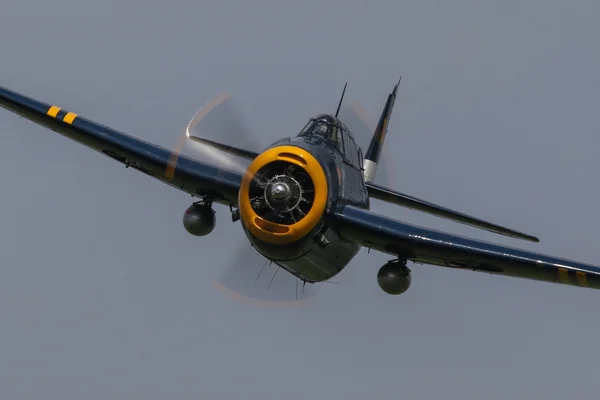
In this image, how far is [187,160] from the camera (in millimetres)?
25891

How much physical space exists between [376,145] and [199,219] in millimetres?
8777

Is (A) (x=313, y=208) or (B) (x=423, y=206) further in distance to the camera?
(B) (x=423, y=206)

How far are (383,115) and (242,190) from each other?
12241 millimetres

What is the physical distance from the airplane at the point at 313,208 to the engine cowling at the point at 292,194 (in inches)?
0.8

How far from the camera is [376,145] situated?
1287 inches

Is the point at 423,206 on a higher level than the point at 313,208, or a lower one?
higher

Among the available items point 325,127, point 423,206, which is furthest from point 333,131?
point 423,206

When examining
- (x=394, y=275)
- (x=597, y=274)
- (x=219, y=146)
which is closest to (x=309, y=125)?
(x=219, y=146)

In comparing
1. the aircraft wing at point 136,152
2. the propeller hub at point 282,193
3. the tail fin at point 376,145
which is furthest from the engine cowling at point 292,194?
the tail fin at point 376,145

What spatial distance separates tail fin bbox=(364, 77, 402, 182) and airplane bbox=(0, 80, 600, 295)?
3.81 metres

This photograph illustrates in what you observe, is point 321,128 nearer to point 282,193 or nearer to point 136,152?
point 282,193

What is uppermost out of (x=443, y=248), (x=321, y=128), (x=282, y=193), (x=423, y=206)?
(x=423, y=206)

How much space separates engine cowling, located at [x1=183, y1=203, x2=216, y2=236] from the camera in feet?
83.7

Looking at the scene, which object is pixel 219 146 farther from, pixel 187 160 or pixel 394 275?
pixel 394 275
